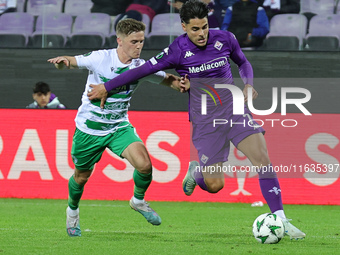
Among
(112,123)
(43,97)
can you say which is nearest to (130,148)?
(112,123)

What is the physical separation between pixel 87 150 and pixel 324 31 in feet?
22.5

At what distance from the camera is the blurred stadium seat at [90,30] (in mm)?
13344

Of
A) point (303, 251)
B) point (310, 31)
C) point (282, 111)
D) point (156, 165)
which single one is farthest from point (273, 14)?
point (303, 251)

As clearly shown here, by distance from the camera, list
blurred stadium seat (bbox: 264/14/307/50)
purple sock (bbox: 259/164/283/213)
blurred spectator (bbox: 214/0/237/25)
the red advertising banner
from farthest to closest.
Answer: blurred stadium seat (bbox: 264/14/307/50) < blurred spectator (bbox: 214/0/237/25) < the red advertising banner < purple sock (bbox: 259/164/283/213)

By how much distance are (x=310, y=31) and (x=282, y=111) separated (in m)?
1.56

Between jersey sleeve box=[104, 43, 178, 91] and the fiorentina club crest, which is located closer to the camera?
jersey sleeve box=[104, 43, 178, 91]

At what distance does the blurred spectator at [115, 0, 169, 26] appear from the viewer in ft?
42.9

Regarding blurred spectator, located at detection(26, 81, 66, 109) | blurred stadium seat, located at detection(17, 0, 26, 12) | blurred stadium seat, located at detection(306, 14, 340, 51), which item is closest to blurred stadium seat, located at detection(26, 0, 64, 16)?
blurred stadium seat, located at detection(17, 0, 26, 12)

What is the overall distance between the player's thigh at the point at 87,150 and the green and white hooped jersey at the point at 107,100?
56 mm

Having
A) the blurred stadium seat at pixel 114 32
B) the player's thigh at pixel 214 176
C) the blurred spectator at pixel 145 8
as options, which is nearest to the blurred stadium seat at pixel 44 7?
the blurred stadium seat at pixel 114 32

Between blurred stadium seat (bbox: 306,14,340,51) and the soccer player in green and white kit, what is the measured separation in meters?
5.98

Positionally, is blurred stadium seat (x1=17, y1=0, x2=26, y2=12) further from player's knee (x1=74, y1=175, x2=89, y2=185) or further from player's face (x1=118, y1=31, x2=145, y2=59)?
player's knee (x1=74, y1=175, x2=89, y2=185)

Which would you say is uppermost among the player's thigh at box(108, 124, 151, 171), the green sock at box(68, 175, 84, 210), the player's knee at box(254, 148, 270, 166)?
the player's knee at box(254, 148, 270, 166)

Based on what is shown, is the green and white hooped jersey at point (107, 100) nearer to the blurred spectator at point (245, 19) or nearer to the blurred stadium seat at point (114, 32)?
the blurred spectator at point (245, 19)
